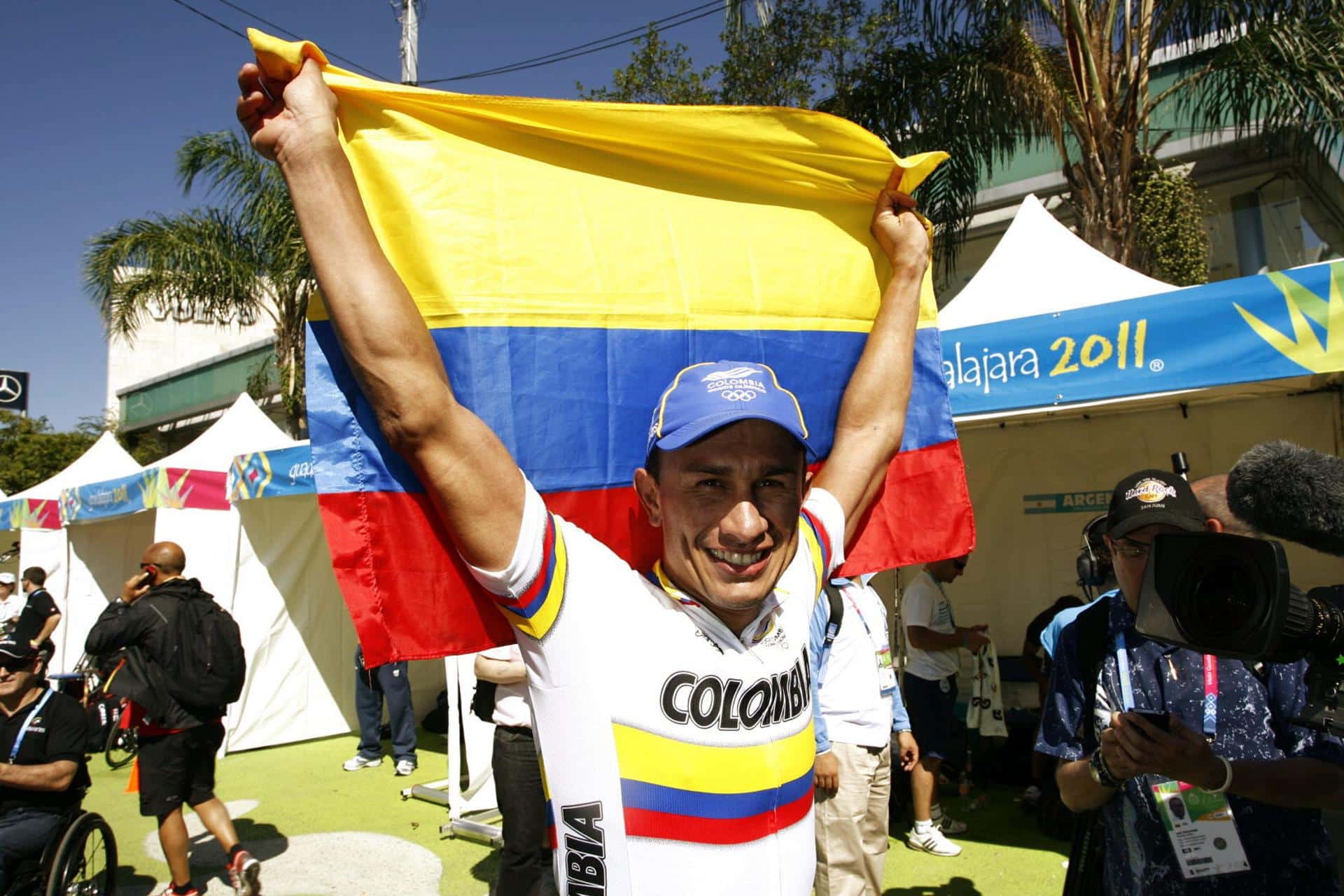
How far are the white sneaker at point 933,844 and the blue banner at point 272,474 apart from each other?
5466 millimetres

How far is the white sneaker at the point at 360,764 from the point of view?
8242mm

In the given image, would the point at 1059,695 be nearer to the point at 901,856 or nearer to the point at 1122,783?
the point at 1122,783

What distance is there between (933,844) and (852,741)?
2.13 metres

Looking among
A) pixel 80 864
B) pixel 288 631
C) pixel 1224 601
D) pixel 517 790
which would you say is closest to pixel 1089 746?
pixel 1224 601

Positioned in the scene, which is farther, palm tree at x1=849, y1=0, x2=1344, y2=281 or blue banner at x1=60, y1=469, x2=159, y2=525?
blue banner at x1=60, y1=469, x2=159, y2=525

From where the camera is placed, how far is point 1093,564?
4.89 metres

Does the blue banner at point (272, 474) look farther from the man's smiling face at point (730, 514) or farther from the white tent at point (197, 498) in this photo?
the man's smiling face at point (730, 514)

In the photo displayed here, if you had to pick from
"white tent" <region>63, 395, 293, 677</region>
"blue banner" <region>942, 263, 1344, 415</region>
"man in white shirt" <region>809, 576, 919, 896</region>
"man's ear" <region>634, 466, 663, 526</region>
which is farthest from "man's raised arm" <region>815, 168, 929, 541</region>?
"white tent" <region>63, 395, 293, 677</region>

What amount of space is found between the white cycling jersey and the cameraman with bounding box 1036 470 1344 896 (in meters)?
0.78

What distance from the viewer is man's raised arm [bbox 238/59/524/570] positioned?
56.6 inches

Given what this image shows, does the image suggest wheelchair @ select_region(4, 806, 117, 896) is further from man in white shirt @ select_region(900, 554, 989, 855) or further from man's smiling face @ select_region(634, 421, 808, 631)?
man in white shirt @ select_region(900, 554, 989, 855)

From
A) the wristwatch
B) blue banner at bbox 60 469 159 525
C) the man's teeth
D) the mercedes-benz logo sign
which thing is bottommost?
the wristwatch

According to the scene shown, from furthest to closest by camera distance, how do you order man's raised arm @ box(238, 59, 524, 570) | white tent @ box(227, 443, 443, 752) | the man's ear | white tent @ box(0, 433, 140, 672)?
white tent @ box(0, 433, 140, 672) < white tent @ box(227, 443, 443, 752) < the man's ear < man's raised arm @ box(238, 59, 524, 570)

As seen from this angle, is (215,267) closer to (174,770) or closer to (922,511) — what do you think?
(174,770)
